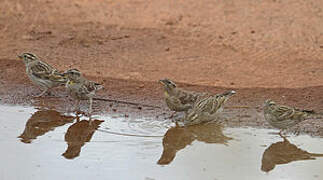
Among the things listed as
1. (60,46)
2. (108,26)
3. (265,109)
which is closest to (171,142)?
(265,109)

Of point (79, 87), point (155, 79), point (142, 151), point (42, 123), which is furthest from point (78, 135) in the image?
point (155, 79)

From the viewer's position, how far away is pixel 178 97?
35.0ft

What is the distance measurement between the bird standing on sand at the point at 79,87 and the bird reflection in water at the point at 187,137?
1690 millimetres

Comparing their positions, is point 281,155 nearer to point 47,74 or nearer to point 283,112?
point 283,112

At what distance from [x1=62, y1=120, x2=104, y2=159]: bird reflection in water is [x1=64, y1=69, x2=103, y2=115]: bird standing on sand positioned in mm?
611

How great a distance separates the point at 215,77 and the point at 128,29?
3.55 metres

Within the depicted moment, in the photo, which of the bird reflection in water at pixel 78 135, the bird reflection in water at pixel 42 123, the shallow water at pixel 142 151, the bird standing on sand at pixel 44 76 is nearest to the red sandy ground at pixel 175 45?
the bird standing on sand at pixel 44 76

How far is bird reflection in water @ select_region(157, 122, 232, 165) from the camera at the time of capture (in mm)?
8995

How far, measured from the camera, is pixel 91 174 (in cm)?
810

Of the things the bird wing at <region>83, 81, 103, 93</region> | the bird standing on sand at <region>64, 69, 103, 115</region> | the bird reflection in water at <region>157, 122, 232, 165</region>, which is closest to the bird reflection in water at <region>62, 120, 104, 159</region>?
the bird standing on sand at <region>64, 69, 103, 115</region>

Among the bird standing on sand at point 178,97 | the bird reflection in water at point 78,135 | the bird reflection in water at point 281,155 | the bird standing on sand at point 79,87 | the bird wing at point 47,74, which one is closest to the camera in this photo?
the bird reflection in water at point 281,155

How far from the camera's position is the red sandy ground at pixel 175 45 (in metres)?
12.1

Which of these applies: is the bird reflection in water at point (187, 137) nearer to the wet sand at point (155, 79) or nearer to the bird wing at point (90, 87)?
the wet sand at point (155, 79)

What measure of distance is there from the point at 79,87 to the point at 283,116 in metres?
3.29
